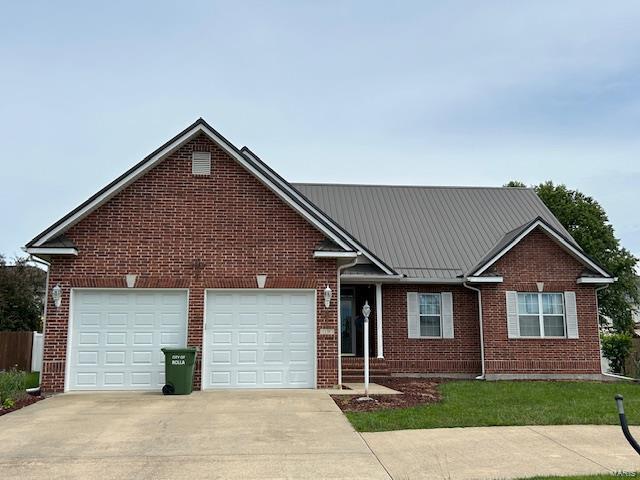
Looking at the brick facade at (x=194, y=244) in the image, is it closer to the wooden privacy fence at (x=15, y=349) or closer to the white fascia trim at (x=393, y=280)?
the white fascia trim at (x=393, y=280)

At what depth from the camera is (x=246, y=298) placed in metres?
13.8

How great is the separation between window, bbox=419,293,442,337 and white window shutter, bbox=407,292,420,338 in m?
0.16

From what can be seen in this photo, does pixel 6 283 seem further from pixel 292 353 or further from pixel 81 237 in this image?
pixel 292 353

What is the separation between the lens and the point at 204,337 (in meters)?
13.5

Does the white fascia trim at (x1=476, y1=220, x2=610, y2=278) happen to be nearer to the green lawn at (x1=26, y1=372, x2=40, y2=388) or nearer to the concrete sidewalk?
the concrete sidewalk

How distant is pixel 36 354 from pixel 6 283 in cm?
561

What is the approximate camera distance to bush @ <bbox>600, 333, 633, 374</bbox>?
69.1 ft

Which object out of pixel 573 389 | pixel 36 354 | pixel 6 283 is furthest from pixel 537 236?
pixel 6 283

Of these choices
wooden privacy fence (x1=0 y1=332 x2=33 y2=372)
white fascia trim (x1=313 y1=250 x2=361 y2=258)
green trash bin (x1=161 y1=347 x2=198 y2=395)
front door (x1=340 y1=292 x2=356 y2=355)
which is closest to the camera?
green trash bin (x1=161 y1=347 x2=198 y2=395)

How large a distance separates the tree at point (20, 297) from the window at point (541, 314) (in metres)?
20.7

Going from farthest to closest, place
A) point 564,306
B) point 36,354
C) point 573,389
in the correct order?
1. point 36,354
2. point 564,306
3. point 573,389

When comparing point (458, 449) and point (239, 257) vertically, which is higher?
point (239, 257)

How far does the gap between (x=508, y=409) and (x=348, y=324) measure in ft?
27.7

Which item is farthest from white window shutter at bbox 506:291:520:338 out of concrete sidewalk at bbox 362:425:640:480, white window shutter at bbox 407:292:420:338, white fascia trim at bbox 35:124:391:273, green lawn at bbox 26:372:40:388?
green lawn at bbox 26:372:40:388
